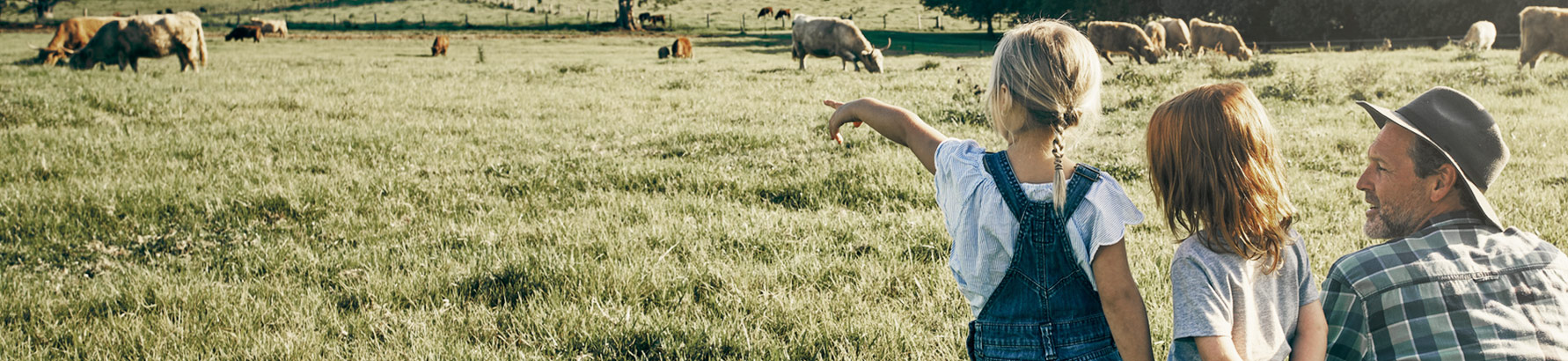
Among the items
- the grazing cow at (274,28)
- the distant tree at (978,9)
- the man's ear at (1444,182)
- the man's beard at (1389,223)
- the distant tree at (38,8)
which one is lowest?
the man's beard at (1389,223)

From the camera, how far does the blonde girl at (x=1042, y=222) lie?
2131mm

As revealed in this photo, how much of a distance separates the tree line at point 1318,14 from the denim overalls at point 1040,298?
35.9m

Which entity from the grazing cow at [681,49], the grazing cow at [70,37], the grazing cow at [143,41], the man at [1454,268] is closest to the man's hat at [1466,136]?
the man at [1454,268]

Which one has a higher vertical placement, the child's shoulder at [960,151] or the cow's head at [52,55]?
the cow's head at [52,55]

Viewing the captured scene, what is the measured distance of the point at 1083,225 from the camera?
214cm

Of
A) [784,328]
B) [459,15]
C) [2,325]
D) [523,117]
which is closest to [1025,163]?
[784,328]

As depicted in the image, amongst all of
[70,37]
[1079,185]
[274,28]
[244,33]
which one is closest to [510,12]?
[274,28]

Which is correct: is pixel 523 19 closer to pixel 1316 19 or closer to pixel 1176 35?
pixel 1176 35

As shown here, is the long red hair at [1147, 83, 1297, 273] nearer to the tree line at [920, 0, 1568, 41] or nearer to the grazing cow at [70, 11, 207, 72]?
the grazing cow at [70, 11, 207, 72]

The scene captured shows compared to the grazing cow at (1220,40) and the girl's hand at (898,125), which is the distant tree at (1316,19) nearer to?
the grazing cow at (1220,40)

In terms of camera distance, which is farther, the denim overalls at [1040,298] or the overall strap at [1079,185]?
the denim overalls at [1040,298]

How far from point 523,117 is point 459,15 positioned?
2070 inches

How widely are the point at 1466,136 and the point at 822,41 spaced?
73.2 feet

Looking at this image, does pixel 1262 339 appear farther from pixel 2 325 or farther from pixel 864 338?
pixel 2 325
